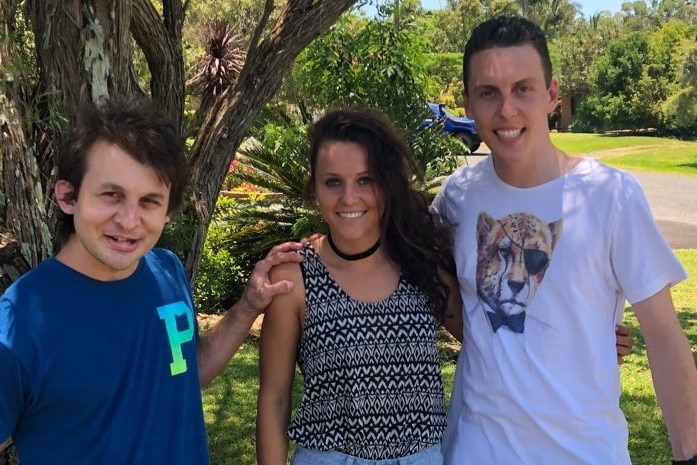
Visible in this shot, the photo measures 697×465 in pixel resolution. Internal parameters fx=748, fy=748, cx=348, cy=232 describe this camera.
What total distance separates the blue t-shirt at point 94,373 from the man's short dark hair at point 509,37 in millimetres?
Answer: 1120

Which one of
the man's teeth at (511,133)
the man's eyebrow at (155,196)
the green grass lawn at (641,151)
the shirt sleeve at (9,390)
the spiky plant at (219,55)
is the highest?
the spiky plant at (219,55)

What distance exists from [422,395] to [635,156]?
28303 mm

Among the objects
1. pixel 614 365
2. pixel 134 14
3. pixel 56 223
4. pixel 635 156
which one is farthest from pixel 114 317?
pixel 635 156

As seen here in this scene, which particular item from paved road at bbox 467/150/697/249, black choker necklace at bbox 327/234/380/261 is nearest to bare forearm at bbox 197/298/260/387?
black choker necklace at bbox 327/234/380/261

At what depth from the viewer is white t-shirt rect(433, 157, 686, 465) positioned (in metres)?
1.97

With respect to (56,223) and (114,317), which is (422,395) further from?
(56,223)

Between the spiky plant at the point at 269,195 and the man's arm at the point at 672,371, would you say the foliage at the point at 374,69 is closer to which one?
the spiky plant at the point at 269,195

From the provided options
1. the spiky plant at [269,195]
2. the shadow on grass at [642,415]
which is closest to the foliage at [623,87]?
the spiky plant at [269,195]

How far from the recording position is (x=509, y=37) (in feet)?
Result: 6.89

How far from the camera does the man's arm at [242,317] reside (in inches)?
85.4

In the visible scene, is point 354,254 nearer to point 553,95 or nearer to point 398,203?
point 398,203

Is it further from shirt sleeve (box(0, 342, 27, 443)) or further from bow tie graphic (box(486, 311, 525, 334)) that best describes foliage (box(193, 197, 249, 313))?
shirt sleeve (box(0, 342, 27, 443))

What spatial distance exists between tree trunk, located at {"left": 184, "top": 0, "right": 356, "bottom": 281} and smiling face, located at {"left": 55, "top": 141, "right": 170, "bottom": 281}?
1483mm

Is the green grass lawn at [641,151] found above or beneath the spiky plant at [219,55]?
beneath
